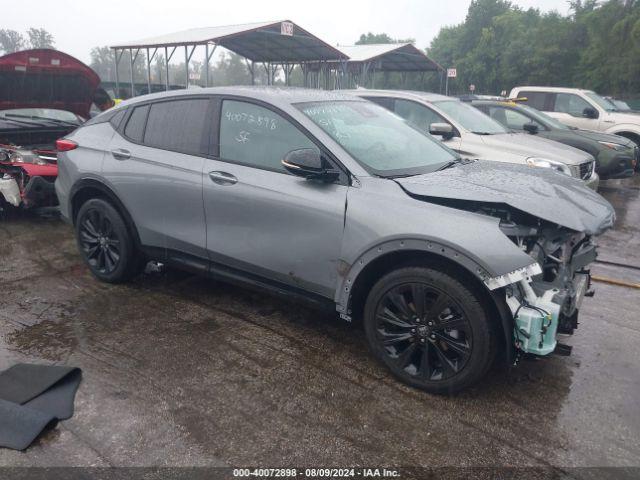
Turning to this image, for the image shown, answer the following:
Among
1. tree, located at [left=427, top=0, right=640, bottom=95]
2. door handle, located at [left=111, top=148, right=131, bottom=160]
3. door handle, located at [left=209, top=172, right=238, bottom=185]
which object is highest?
tree, located at [left=427, top=0, right=640, bottom=95]

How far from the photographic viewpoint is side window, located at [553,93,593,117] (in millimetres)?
11616

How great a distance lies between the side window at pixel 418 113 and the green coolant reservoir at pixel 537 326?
4551 millimetres

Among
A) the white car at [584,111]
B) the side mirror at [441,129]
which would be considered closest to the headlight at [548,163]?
the side mirror at [441,129]

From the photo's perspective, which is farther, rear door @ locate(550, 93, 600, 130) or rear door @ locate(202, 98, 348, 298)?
rear door @ locate(550, 93, 600, 130)

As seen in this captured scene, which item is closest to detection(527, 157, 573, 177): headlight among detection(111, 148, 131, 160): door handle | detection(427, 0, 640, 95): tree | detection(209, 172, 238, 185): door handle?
detection(209, 172, 238, 185): door handle

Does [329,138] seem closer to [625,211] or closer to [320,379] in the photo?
[320,379]

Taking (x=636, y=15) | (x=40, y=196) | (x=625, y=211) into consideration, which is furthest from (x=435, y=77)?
(x=40, y=196)

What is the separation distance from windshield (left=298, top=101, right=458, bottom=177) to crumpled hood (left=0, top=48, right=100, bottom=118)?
4.50 m

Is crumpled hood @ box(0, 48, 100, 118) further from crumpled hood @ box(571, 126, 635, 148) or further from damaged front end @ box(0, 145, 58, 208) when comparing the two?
crumpled hood @ box(571, 126, 635, 148)

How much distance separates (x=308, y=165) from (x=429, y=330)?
3.90 ft

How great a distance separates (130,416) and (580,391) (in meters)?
2.59

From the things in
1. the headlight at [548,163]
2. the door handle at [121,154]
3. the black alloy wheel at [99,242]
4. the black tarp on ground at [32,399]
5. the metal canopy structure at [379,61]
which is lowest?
the black tarp on ground at [32,399]

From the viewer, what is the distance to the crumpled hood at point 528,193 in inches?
106

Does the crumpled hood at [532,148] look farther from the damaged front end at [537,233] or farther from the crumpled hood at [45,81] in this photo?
the crumpled hood at [45,81]
